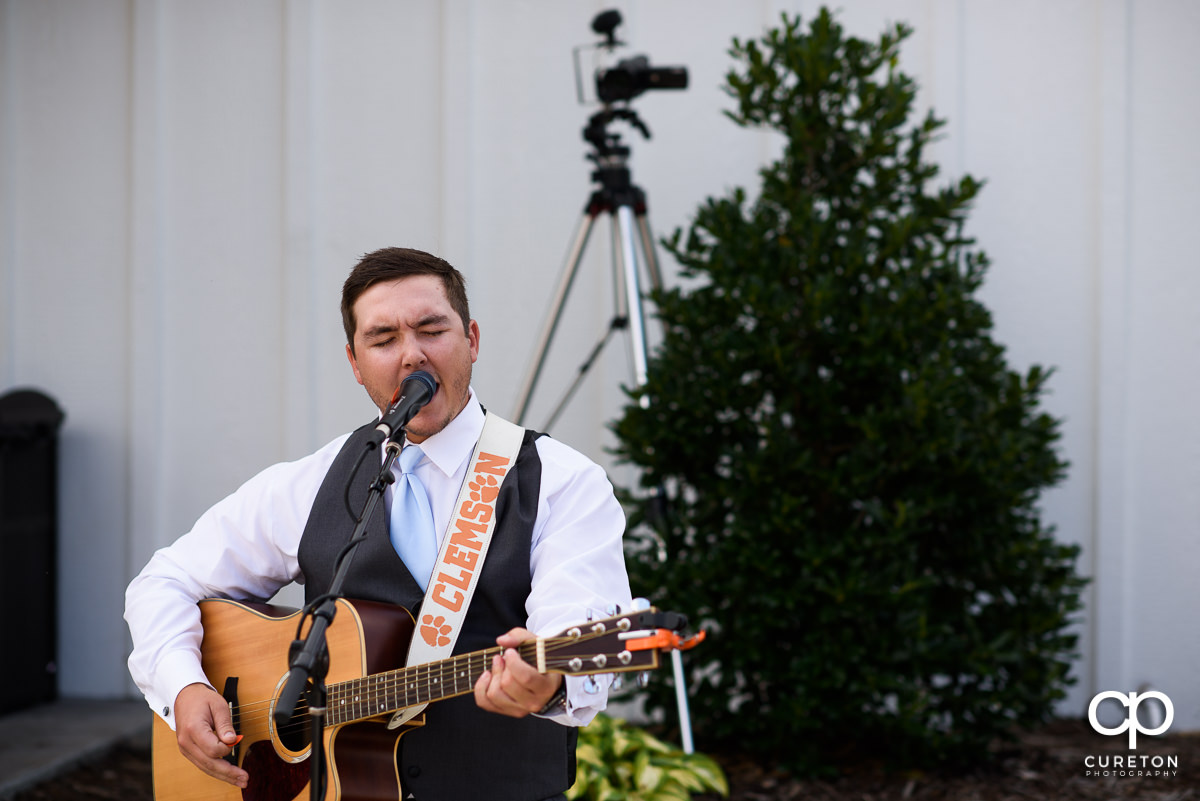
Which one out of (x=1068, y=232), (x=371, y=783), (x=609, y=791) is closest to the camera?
(x=371, y=783)

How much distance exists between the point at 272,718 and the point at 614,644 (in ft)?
2.42

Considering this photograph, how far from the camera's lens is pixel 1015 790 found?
10.5ft

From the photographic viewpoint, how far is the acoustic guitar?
1.51 metres

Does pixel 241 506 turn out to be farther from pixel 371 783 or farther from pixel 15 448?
pixel 15 448

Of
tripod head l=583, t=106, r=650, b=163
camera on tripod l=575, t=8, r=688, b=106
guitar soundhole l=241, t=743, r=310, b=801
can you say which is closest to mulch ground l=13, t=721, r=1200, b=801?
guitar soundhole l=241, t=743, r=310, b=801

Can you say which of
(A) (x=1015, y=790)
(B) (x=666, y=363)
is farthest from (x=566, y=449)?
(A) (x=1015, y=790)

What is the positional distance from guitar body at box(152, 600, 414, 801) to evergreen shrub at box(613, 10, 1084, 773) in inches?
54.4

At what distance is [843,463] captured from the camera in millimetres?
3111

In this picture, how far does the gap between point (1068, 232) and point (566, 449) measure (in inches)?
114

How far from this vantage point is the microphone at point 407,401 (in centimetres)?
164

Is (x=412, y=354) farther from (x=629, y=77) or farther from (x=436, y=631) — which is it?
(x=629, y=77)

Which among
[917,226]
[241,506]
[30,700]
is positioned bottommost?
[30,700]

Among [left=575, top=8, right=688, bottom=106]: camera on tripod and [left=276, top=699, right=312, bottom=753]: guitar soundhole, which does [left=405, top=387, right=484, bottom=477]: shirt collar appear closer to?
[left=276, top=699, right=312, bottom=753]: guitar soundhole

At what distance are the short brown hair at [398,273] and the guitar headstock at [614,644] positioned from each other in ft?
2.24
